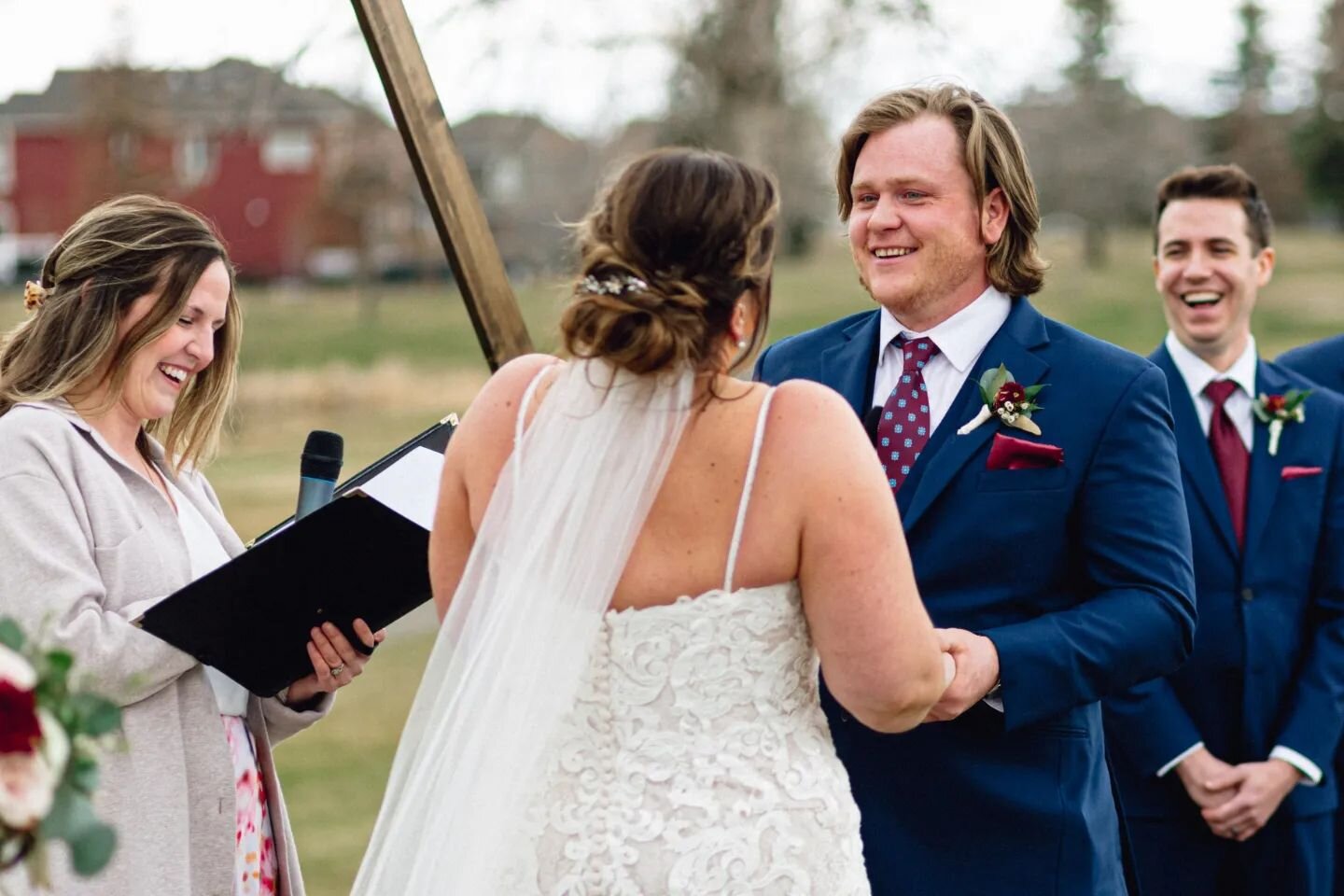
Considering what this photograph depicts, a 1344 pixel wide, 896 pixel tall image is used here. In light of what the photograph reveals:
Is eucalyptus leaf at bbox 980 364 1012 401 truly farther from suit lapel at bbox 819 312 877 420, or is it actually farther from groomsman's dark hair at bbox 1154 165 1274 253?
groomsman's dark hair at bbox 1154 165 1274 253

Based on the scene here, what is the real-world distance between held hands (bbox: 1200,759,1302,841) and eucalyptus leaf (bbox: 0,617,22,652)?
10.3 ft

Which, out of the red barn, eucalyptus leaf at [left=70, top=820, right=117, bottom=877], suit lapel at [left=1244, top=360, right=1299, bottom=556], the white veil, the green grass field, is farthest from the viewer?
the red barn

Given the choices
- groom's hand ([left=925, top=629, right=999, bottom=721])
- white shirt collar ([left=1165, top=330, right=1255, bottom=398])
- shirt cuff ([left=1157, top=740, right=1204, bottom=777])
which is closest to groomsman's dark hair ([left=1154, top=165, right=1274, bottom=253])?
white shirt collar ([left=1165, top=330, right=1255, bottom=398])

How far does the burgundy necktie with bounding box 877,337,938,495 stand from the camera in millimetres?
3312

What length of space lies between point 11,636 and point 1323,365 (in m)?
4.28

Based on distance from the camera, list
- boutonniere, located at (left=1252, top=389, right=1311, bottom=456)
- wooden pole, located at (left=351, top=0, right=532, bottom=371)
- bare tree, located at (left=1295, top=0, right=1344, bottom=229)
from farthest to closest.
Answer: bare tree, located at (left=1295, top=0, right=1344, bottom=229) → boutonniere, located at (left=1252, top=389, right=1311, bottom=456) → wooden pole, located at (left=351, top=0, right=532, bottom=371)

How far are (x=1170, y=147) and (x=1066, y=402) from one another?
4450cm

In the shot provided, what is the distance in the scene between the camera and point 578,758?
2561 mm

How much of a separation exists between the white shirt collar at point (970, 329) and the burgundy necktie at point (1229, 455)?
126cm

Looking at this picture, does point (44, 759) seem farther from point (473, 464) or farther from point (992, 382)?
point (992, 382)

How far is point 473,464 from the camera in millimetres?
Answer: 2633

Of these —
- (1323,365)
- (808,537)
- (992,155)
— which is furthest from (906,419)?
(1323,365)

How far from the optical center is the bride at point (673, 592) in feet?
8.07

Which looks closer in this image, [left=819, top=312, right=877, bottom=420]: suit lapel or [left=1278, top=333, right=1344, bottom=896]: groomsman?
[left=819, top=312, right=877, bottom=420]: suit lapel
